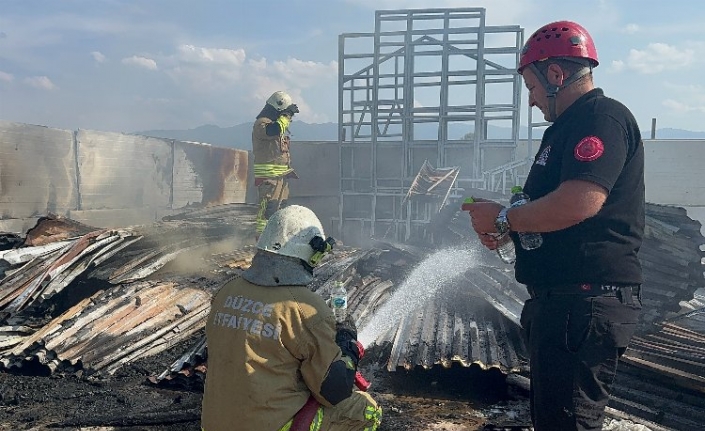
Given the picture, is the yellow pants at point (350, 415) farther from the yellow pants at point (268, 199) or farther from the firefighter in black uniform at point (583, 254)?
the yellow pants at point (268, 199)

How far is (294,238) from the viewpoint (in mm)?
2400

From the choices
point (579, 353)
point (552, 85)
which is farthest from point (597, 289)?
point (552, 85)

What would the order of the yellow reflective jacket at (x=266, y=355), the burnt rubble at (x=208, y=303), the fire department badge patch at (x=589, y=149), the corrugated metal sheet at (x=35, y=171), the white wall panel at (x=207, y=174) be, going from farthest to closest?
the white wall panel at (x=207, y=174) < the corrugated metal sheet at (x=35, y=171) < the burnt rubble at (x=208, y=303) < the yellow reflective jacket at (x=266, y=355) < the fire department badge patch at (x=589, y=149)

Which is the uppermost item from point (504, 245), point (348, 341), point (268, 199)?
point (504, 245)

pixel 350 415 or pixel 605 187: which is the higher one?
pixel 605 187

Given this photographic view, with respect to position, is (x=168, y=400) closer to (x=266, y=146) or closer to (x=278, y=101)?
(x=266, y=146)

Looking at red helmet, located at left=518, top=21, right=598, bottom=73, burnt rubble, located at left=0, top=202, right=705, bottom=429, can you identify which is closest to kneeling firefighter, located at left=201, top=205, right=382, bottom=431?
red helmet, located at left=518, top=21, right=598, bottom=73

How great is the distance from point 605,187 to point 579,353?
64 centimetres

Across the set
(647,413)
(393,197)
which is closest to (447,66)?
(393,197)

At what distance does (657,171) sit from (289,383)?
15.3m

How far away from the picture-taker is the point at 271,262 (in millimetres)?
2355

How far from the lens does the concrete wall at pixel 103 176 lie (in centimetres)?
777

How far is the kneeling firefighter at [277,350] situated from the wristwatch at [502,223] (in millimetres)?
801

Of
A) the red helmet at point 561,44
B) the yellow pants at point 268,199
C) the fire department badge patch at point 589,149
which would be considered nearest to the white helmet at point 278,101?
the yellow pants at point 268,199
